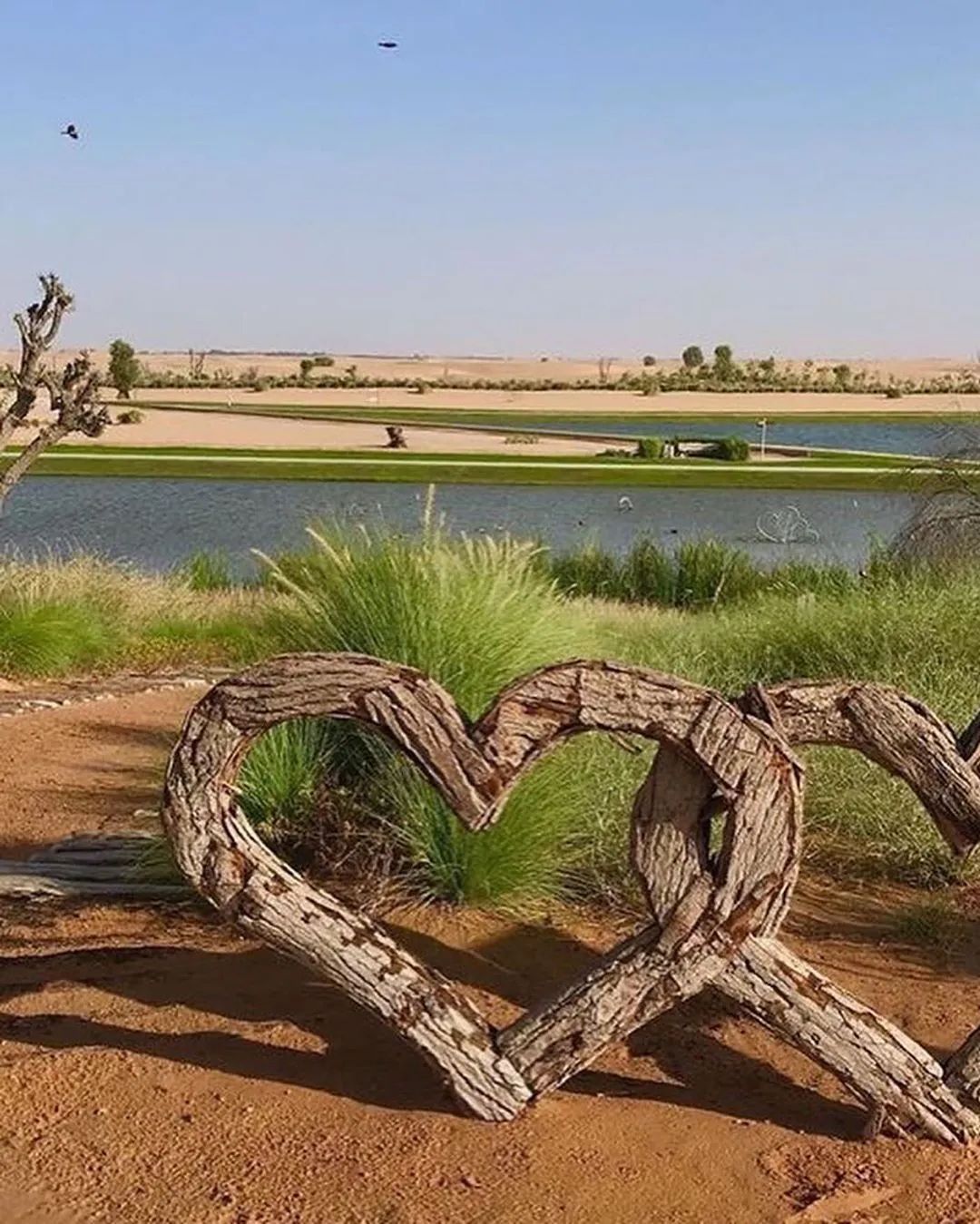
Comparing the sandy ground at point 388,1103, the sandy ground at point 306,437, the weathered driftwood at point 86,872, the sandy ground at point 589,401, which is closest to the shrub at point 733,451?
the sandy ground at point 306,437

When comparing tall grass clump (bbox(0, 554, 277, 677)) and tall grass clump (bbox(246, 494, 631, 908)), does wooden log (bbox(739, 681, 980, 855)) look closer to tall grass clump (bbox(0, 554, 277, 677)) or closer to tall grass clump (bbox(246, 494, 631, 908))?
tall grass clump (bbox(246, 494, 631, 908))

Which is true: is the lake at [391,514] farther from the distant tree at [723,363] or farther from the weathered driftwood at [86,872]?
the distant tree at [723,363]

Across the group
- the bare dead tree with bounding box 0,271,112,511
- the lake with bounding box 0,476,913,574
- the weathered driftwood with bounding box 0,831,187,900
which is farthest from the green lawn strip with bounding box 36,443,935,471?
the weathered driftwood with bounding box 0,831,187,900

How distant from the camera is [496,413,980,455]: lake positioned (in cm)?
6253

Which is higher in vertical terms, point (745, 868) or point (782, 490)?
point (745, 868)

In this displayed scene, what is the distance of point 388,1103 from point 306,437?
5208 centimetres

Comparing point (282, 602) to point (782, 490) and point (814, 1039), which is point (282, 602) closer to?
point (814, 1039)

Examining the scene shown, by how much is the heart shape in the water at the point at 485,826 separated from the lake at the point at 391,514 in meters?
17.5

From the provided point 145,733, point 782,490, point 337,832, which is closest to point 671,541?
point 782,490

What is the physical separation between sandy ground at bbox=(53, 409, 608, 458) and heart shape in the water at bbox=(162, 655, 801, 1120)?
42748 millimetres

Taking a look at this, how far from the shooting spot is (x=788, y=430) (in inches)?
2852

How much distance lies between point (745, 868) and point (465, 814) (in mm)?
690

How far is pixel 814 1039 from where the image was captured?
4.13 m

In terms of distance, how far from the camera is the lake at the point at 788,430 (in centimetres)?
6253
